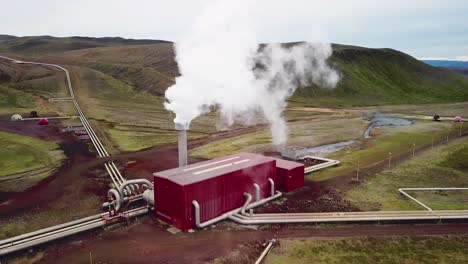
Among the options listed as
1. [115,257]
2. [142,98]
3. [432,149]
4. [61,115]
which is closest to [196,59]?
[115,257]

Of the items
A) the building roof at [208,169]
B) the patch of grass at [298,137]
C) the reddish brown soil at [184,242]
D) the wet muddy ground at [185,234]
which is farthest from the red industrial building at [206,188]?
the patch of grass at [298,137]

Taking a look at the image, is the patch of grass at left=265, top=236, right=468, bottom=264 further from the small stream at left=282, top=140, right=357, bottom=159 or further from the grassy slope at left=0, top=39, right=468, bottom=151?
the grassy slope at left=0, top=39, right=468, bottom=151

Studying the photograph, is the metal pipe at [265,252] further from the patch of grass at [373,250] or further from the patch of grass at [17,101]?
the patch of grass at [17,101]

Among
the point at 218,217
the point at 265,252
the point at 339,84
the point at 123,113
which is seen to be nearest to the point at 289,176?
the point at 218,217

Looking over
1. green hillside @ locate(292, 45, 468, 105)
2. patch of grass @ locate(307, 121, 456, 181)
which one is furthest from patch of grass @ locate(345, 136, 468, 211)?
green hillside @ locate(292, 45, 468, 105)

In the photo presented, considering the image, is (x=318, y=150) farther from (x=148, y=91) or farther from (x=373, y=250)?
(x=148, y=91)

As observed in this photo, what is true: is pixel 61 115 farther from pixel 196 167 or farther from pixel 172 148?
pixel 196 167
